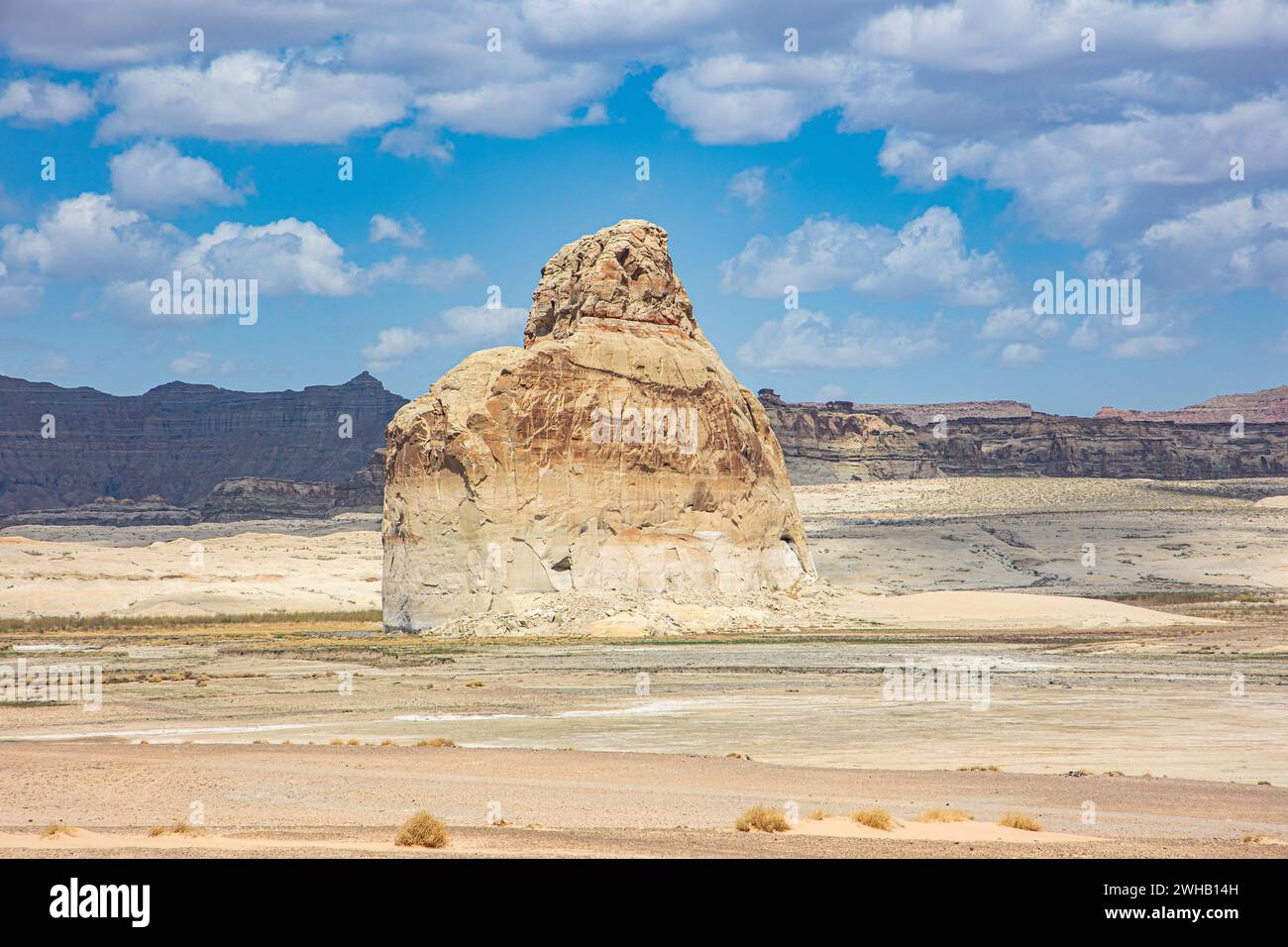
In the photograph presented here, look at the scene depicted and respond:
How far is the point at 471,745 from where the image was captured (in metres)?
25.5

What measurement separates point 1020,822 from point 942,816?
1064 millimetres

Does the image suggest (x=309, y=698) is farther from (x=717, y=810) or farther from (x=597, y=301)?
(x=597, y=301)

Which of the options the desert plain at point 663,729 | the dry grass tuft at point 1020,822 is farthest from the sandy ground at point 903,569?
the dry grass tuft at point 1020,822

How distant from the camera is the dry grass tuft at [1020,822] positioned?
15742 mm

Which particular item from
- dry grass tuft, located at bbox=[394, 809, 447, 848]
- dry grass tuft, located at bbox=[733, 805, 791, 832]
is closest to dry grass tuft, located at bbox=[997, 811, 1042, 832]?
dry grass tuft, located at bbox=[733, 805, 791, 832]

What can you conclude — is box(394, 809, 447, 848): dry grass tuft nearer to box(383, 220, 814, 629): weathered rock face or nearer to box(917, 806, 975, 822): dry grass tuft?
box(917, 806, 975, 822): dry grass tuft

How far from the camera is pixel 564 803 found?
1844 centimetres

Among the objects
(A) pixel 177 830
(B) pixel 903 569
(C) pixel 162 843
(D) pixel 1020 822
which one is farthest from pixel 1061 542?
(C) pixel 162 843

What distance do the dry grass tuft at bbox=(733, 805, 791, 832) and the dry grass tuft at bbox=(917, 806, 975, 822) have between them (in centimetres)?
187

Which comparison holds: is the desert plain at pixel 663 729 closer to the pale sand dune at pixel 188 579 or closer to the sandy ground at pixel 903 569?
the sandy ground at pixel 903 569

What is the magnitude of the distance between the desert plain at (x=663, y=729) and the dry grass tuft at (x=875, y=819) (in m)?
0.16

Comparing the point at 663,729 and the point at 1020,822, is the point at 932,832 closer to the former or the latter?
the point at 1020,822
